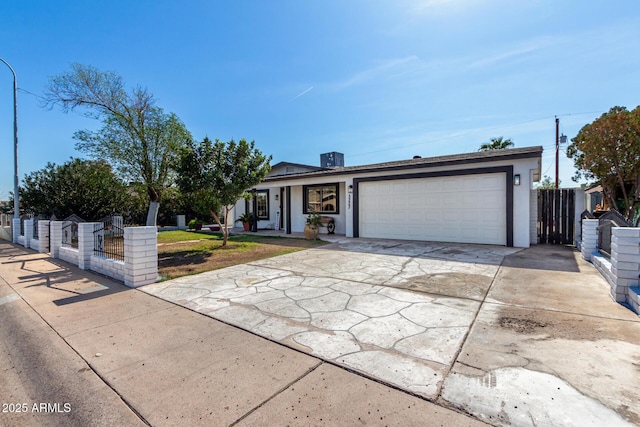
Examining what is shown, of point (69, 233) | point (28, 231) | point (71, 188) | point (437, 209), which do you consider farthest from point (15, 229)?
point (437, 209)

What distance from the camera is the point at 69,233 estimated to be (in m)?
8.60

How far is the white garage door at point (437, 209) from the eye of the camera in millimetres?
9789

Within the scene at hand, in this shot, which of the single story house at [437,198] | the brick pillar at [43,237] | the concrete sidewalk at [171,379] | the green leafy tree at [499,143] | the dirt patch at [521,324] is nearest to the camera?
the concrete sidewalk at [171,379]

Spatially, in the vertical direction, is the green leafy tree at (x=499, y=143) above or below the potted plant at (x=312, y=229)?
above

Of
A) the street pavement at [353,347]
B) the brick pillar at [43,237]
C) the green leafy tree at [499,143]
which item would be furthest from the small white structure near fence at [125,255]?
the green leafy tree at [499,143]

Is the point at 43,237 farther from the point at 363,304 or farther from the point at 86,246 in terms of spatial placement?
the point at 363,304

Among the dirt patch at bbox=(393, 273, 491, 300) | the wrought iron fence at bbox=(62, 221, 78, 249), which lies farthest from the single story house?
the wrought iron fence at bbox=(62, 221, 78, 249)

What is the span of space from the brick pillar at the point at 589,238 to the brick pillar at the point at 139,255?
9891mm

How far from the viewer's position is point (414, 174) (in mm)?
11125

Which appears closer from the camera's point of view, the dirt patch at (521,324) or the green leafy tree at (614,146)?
the dirt patch at (521,324)

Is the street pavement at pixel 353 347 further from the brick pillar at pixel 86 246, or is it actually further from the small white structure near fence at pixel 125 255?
the brick pillar at pixel 86 246

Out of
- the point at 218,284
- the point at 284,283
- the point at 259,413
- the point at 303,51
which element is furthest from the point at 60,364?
the point at 303,51

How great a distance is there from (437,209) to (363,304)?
7751 millimetres

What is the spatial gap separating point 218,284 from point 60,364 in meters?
2.82
